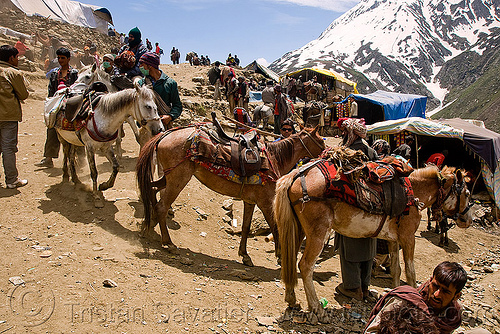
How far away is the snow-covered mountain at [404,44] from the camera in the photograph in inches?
2013

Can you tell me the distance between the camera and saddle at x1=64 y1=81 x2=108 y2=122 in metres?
5.68

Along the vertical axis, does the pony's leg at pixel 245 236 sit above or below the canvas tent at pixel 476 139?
below

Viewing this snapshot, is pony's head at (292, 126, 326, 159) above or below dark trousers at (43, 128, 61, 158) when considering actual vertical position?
above

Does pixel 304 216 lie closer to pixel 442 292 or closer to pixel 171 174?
pixel 442 292

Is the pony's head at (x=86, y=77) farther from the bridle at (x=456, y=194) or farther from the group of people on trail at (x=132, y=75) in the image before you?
the bridle at (x=456, y=194)

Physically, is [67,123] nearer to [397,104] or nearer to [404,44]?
[397,104]

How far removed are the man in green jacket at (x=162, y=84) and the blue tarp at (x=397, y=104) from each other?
11.3 metres

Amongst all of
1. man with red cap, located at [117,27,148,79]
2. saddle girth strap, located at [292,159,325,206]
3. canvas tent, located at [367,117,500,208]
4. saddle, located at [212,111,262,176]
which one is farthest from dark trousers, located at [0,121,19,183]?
canvas tent, located at [367,117,500,208]

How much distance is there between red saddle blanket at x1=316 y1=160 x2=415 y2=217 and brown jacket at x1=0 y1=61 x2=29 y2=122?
17.3ft

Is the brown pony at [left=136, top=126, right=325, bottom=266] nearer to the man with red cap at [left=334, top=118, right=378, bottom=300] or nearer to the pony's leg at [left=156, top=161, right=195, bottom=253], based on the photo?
the pony's leg at [left=156, top=161, right=195, bottom=253]

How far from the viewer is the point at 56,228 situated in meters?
4.87

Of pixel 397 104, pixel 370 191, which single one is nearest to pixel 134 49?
pixel 370 191

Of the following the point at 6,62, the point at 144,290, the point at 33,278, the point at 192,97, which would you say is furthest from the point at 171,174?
the point at 192,97

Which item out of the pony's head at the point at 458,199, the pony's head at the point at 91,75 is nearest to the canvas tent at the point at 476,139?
the pony's head at the point at 458,199
